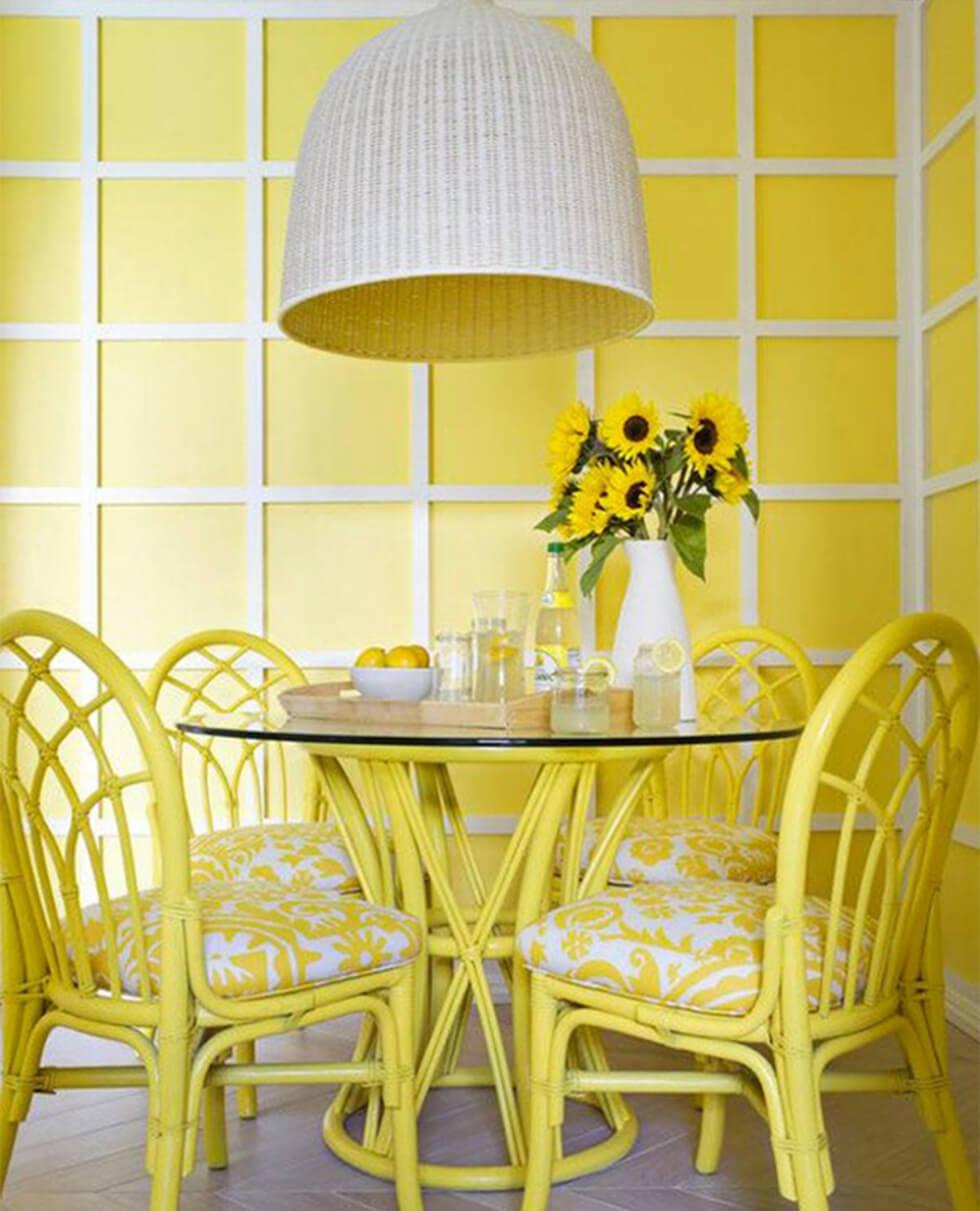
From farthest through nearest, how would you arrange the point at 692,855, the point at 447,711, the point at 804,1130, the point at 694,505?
1. the point at 692,855
2. the point at 694,505
3. the point at 447,711
4. the point at 804,1130

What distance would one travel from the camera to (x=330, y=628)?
3.45 metres

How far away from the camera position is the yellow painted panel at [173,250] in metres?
3.46

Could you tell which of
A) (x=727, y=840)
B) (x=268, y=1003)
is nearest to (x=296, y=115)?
(x=727, y=840)

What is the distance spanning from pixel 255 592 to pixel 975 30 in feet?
7.01

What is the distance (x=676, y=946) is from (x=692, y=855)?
72cm

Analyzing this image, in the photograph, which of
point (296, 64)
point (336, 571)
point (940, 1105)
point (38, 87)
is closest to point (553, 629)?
point (336, 571)

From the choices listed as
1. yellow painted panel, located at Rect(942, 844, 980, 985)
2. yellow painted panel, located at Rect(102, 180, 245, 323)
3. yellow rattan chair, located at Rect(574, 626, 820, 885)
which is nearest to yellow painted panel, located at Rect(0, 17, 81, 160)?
yellow painted panel, located at Rect(102, 180, 245, 323)

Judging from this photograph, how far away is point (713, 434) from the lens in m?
2.29

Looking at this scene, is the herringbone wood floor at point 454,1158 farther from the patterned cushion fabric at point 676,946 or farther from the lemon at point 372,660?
the lemon at point 372,660

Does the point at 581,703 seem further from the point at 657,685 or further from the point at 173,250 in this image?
the point at 173,250

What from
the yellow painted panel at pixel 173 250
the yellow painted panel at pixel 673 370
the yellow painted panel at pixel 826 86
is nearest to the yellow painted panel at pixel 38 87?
the yellow painted panel at pixel 173 250

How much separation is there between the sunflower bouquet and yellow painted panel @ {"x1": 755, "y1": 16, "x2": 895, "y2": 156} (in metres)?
1.48

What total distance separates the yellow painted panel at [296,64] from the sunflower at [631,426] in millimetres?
1587

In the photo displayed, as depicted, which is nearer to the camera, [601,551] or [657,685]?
[657,685]
